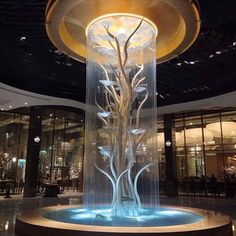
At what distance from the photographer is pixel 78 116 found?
52.1 ft

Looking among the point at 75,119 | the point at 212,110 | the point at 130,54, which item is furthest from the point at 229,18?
the point at 75,119

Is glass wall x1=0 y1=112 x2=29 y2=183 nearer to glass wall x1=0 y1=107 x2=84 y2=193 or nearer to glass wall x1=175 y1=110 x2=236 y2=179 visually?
glass wall x1=0 y1=107 x2=84 y2=193

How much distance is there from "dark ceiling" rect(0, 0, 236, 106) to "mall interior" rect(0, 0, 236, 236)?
0.03 meters

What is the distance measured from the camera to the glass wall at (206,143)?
47.6 feet

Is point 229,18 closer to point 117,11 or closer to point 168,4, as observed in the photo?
point 168,4

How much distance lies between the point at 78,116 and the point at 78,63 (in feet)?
26.1

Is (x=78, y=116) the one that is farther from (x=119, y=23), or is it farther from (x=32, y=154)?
(x=119, y=23)

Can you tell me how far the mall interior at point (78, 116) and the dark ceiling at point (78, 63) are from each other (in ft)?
0.09

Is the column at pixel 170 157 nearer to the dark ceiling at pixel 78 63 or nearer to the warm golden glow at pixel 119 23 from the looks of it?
the dark ceiling at pixel 78 63

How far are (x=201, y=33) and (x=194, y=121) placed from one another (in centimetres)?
984

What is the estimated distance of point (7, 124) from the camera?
49.9 ft

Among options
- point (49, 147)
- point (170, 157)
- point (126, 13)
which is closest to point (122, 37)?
point (126, 13)

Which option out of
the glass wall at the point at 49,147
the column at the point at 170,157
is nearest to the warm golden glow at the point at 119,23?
the glass wall at the point at 49,147

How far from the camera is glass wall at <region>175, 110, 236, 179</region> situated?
14.5m
